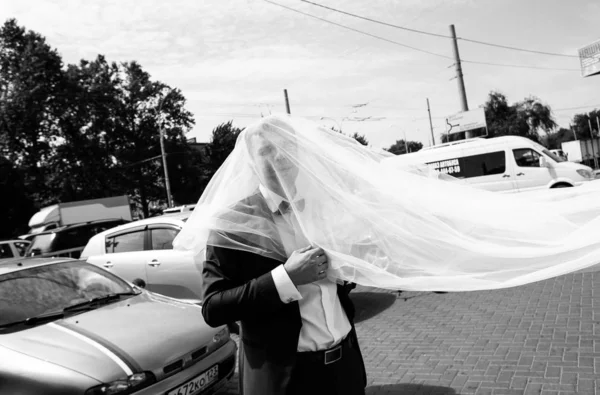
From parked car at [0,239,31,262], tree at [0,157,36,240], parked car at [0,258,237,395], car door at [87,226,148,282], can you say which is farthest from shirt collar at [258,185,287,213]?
tree at [0,157,36,240]

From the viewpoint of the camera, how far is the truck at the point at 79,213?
2381 centimetres

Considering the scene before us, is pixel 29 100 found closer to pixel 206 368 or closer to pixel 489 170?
pixel 489 170

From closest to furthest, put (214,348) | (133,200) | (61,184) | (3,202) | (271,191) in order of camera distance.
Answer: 1. (271,191)
2. (214,348)
3. (3,202)
4. (61,184)
5. (133,200)

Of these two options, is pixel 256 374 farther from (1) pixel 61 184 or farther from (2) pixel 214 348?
(1) pixel 61 184

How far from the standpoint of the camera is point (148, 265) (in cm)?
709

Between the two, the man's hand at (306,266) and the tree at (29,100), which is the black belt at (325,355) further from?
the tree at (29,100)

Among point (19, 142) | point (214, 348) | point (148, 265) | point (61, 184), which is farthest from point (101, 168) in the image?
point (214, 348)

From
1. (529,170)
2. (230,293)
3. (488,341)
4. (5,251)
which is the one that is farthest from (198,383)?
(5,251)

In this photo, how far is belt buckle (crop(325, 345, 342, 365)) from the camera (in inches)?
71.6

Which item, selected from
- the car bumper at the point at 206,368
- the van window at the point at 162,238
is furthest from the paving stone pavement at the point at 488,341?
the van window at the point at 162,238

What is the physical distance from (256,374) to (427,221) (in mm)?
931

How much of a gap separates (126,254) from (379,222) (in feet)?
20.9

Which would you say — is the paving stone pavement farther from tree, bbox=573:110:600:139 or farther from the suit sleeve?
tree, bbox=573:110:600:139

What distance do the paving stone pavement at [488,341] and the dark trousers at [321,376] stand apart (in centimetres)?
229
